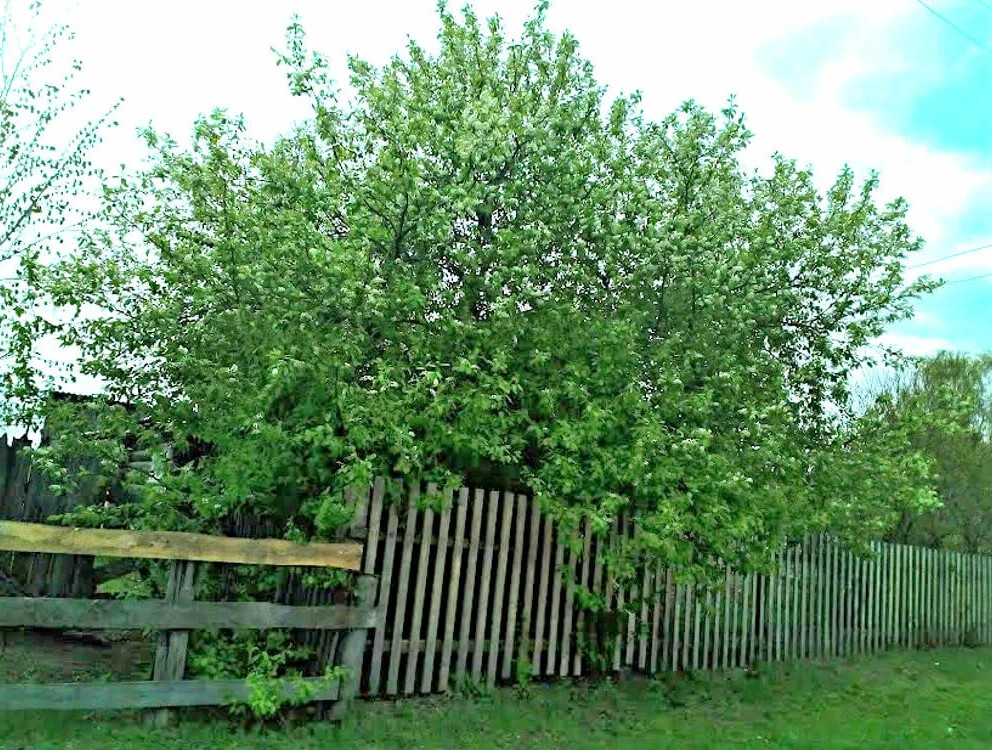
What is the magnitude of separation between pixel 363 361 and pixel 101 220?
390cm

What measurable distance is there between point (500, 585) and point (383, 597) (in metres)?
1.32

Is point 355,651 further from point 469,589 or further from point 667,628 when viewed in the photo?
point 667,628

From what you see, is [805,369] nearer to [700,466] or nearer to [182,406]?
[700,466]

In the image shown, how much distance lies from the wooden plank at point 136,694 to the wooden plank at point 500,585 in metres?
1.71

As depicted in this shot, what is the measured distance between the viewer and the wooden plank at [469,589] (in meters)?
7.92

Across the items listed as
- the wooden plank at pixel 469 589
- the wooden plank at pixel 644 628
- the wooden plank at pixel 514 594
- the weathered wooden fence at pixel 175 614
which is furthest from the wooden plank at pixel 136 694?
the wooden plank at pixel 644 628

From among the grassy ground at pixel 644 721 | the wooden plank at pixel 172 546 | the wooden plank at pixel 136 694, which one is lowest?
the grassy ground at pixel 644 721

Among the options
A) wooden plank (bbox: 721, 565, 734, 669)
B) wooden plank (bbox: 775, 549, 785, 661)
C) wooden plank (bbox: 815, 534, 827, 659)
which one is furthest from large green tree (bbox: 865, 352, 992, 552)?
wooden plank (bbox: 721, 565, 734, 669)

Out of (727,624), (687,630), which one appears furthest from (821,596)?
(687,630)

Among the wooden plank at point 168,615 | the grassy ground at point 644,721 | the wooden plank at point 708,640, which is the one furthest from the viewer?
the wooden plank at point 708,640

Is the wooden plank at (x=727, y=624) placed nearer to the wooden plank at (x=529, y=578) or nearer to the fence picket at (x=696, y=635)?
the fence picket at (x=696, y=635)

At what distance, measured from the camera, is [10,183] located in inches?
456

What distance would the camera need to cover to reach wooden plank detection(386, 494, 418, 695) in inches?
291

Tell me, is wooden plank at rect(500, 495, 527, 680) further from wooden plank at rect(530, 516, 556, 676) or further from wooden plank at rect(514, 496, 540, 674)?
wooden plank at rect(530, 516, 556, 676)
